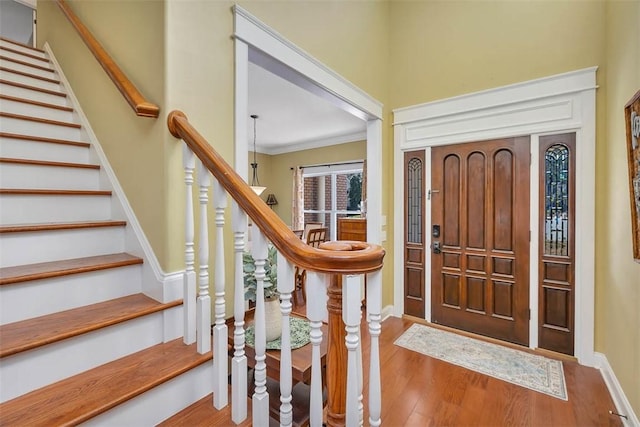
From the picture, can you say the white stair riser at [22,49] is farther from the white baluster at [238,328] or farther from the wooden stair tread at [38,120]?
the white baluster at [238,328]

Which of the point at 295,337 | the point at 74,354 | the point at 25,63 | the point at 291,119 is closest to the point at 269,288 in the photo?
the point at 295,337

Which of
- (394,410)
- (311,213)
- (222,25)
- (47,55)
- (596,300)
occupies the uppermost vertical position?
(47,55)

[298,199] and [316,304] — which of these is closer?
[316,304]

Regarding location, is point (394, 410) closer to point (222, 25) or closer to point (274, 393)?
point (274, 393)

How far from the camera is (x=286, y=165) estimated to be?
6.74 metres

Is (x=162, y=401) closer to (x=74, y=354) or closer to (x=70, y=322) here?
(x=74, y=354)

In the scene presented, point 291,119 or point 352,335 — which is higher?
point 291,119

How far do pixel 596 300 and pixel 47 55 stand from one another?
5.38 meters

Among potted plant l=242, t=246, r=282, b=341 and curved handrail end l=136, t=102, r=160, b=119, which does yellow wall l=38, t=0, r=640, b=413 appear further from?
potted plant l=242, t=246, r=282, b=341

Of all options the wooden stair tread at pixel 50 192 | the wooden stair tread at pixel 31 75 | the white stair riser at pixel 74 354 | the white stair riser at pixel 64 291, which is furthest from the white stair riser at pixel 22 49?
the white stair riser at pixel 74 354

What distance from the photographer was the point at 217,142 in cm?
153

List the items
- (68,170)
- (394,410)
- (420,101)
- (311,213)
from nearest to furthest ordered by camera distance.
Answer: (68,170) → (394,410) → (420,101) → (311,213)

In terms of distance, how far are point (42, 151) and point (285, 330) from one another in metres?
1.94

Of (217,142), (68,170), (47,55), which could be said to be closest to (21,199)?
(68,170)
